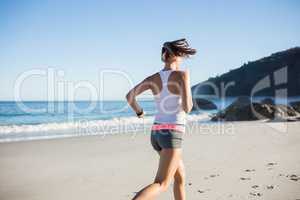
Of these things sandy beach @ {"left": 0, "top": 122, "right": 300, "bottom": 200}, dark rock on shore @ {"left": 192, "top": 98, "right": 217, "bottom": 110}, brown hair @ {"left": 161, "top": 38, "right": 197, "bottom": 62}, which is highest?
brown hair @ {"left": 161, "top": 38, "right": 197, "bottom": 62}

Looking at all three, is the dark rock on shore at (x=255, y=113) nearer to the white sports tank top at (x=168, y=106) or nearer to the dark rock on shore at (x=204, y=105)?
the white sports tank top at (x=168, y=106)

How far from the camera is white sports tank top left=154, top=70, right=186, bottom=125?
3.40 meters

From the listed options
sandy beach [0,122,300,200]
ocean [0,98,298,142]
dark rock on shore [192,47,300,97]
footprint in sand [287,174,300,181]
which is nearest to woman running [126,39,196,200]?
sandy beach [0,122,300,200]

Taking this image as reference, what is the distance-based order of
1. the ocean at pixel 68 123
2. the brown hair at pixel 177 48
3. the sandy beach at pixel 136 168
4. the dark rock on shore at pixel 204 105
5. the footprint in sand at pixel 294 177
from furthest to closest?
the dark rock on shore at pixel 204 105
the ocean at pixel 68 123
the footprint in sand at pixel 294 177
the sandy beach at pixel 136 168
the brown hair at pixel 177 48

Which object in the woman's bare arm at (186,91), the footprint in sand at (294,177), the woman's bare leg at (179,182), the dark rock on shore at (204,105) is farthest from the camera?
the dark rock on shore at (204,105)

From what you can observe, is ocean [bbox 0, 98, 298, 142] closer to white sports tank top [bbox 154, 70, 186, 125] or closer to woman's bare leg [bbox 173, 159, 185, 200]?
woman's bare leg [bbox 173, 159, 185, 200]

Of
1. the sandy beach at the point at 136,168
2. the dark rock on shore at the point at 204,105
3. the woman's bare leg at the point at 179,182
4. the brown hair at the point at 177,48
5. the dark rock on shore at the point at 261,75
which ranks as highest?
the dark rock on shore at the point at 261,75

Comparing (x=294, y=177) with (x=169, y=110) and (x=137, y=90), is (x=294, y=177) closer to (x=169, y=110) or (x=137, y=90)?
(x=169, y=110)

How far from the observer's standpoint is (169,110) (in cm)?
342

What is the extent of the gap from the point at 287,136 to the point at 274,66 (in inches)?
2497

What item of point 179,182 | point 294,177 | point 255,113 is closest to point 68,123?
point 255,113

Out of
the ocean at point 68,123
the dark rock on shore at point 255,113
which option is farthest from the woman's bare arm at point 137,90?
the dark rock on shore at point 255,113

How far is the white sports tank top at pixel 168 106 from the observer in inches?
134

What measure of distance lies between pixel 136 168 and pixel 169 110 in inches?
139
